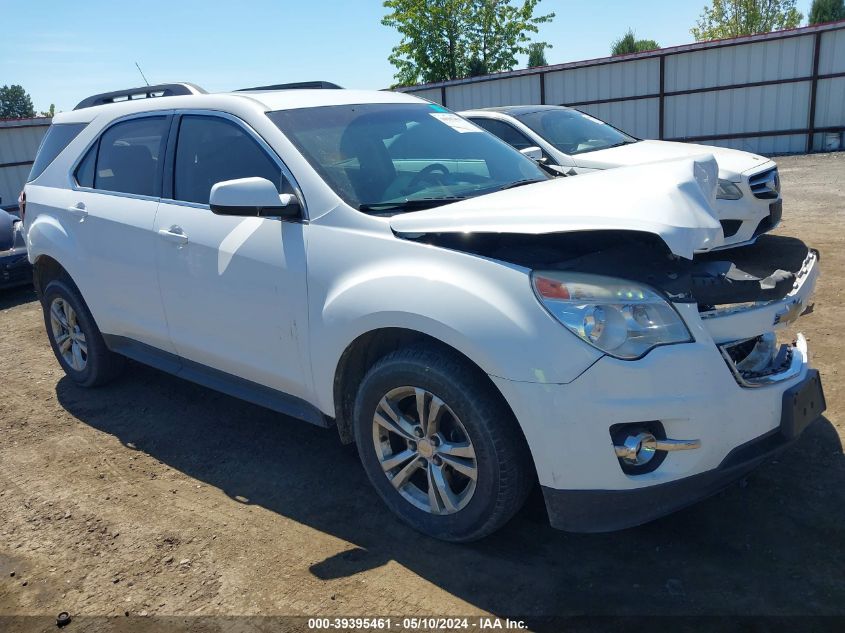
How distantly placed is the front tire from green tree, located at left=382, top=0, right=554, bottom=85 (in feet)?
109

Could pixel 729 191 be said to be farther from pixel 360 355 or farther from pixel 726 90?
pixel 726 90

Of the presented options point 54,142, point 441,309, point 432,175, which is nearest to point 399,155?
point 432,175

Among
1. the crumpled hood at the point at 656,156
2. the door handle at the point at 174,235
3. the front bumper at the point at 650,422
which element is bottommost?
the front bumper at the point at 650,422

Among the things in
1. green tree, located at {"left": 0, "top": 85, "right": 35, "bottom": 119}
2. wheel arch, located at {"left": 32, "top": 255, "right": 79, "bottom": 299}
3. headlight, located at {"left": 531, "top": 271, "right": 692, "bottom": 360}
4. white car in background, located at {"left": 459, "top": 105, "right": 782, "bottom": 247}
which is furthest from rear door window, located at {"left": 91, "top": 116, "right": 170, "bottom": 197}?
green tree, located at {"left": 0, "top": 85, "right": 35, "bottom": 119}

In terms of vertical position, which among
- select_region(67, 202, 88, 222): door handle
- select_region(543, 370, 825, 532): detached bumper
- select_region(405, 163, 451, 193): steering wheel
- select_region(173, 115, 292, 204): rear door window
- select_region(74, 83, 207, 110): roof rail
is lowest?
select_region(543, 370, 825, 532): detached bumper

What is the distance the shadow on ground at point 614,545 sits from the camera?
8.48 ft

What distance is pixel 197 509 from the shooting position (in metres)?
3.47

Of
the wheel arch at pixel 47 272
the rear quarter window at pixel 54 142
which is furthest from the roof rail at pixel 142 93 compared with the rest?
the wheel arch at pixel 47 272

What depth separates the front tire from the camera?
8.73 ft

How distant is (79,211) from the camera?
4.52 m

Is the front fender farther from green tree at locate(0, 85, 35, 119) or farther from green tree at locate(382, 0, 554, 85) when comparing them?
green tree at locate(0, 85, 35, 119)

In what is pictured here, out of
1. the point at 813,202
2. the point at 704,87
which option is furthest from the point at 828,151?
the point at 813,202

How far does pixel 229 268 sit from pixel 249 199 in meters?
0.48

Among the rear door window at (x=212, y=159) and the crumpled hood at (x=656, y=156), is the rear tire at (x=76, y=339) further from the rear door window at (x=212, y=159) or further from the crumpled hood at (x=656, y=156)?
the crumpled hood at (x=656, y=156)
